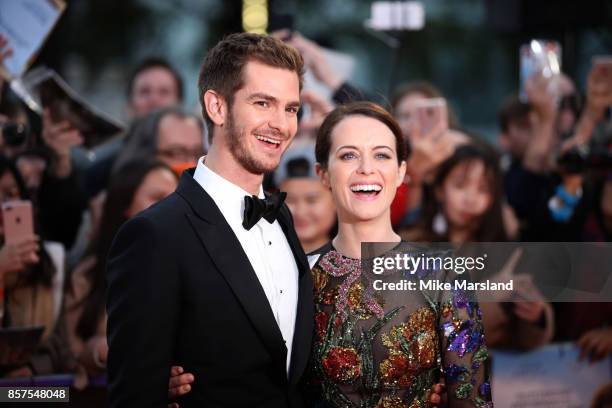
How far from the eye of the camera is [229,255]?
2.14m

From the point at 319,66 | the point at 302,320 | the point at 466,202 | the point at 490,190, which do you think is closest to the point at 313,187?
the point at 319,66

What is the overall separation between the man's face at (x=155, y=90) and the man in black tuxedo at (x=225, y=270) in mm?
2319

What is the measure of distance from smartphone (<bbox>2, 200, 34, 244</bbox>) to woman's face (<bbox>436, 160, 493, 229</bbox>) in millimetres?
2291

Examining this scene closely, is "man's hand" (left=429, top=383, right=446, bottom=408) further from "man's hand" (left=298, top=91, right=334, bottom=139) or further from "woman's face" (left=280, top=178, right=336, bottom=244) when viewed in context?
"man's hand" (left=298, top=91, right=334, bottom=139)

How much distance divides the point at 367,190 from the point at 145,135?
2.20m

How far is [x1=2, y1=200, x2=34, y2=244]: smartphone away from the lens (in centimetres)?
375

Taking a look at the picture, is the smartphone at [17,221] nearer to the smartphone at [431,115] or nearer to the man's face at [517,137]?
the smartphone at [431,115]

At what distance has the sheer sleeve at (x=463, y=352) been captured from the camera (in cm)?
218

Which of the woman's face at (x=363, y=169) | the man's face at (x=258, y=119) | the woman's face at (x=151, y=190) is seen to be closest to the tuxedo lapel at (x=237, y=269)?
the man's face at (x=258, y=119)

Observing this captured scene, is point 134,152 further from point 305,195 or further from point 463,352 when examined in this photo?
point 463,352

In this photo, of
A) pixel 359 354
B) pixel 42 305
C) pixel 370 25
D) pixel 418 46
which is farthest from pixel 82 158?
pixel 359 354

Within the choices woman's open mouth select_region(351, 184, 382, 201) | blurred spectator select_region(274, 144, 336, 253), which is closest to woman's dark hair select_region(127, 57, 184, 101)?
blurred spectator select_region(274, 144, 336, 253)

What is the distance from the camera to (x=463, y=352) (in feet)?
7.14

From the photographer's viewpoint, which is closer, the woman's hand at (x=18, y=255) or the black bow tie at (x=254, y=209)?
the black bow tie at (x=254, y=209)
